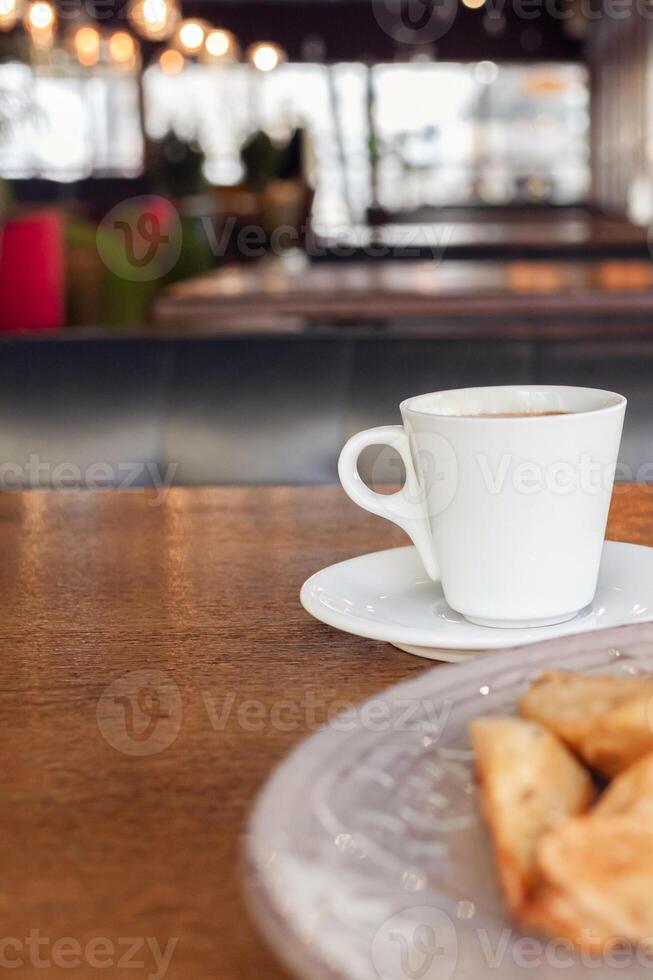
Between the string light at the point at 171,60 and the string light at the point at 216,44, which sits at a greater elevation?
the string light at the point at 171,60

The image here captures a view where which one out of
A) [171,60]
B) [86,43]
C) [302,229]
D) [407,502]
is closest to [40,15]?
[302,229]

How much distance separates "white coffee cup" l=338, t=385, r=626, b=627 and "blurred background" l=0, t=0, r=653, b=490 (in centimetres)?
64

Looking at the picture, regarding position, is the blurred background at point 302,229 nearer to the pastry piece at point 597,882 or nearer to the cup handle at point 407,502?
the cup handle at point 407,502

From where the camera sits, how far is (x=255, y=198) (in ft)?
22.7

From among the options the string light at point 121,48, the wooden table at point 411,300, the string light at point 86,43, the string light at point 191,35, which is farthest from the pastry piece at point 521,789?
the string light at point 121,48

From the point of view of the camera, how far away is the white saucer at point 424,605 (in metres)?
0.43

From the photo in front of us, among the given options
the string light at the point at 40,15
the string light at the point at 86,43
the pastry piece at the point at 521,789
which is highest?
the string light at the point at 86,43

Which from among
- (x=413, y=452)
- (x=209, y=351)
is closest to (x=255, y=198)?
(x=209, y=351)

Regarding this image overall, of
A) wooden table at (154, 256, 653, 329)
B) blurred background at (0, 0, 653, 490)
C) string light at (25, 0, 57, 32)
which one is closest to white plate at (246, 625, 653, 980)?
blurred background at (0, 0, 653, 490)

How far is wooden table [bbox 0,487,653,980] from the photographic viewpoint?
0.89ft

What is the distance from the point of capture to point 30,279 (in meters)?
2.80

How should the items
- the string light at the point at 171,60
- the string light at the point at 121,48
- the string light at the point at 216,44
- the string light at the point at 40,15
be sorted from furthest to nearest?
the string light at the point at 171,60 → the string light at the point at 121,48 → the string light at the point at 216,44 → the string light at the point at 40,15

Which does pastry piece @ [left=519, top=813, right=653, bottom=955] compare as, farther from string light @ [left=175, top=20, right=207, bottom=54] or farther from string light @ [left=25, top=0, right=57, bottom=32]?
string light @ [left=175, top=20, right=207, bottom=54]

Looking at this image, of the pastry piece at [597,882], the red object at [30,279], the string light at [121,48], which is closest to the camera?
the pastry piece at [597,882]
